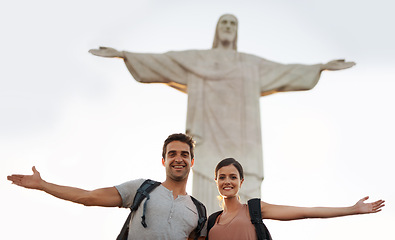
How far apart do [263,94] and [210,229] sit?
22.4 ft

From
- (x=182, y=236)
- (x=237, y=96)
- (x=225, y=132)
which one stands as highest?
(x=237, y=96)

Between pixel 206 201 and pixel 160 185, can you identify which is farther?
pixel 206 201

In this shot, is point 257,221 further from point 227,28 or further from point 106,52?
point 227,28

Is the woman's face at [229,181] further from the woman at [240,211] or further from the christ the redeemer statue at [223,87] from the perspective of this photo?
the christ the redeemer statue at [223,87]

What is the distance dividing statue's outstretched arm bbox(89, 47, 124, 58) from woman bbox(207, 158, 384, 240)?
5874 millimetres

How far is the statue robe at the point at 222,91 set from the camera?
27.9ft

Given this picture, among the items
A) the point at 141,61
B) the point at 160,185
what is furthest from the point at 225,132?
the point at 160,185

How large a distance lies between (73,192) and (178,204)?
655 mm

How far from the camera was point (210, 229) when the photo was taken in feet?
10.3

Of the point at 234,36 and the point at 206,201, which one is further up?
the point at 234,36

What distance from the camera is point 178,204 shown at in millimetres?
3055

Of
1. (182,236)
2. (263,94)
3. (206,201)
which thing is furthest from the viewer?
(263,94)

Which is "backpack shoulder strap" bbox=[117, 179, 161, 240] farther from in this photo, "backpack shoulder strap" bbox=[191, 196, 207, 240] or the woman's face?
the woman's face

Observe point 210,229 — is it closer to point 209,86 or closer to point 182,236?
point 182,236
